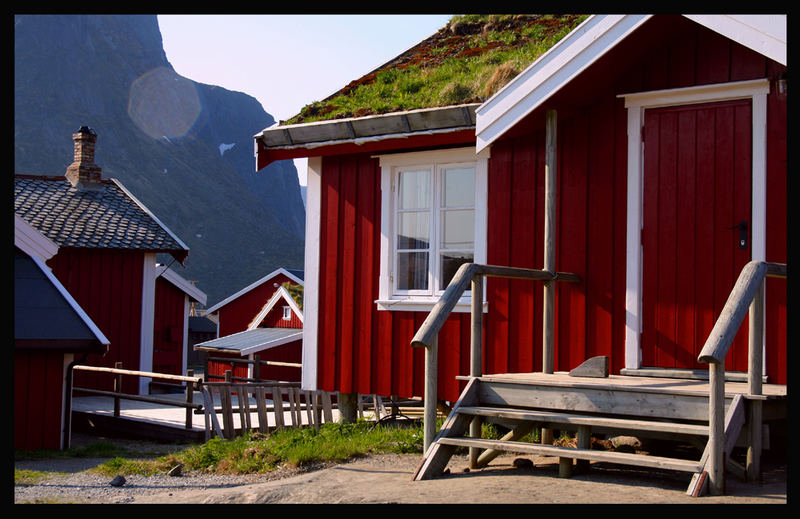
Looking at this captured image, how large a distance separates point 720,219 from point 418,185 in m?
3.48

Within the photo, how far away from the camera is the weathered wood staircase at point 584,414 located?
6270 mm

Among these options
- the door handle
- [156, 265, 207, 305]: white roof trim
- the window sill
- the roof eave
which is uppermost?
the roof eave

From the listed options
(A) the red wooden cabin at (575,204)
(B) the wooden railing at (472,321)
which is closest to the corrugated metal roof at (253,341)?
(A) the red wooden cabin at (575,204)

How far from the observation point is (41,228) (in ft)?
66.7

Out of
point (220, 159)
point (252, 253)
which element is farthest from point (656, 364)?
point (220, 159)

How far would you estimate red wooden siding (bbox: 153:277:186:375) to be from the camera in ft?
80.1

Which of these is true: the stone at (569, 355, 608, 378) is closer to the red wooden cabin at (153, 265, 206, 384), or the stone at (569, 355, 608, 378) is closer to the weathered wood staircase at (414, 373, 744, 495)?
the weathered wood staircase at (414, 373, 744, 495)

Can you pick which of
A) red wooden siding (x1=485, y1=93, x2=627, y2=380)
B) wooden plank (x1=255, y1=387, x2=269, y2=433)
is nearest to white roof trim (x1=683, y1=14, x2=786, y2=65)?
red wooden siding (x1=485, y1=93, x2=627, y2=380)

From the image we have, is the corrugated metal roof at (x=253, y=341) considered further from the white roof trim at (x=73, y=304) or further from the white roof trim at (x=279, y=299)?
the white roof trim at (x=73, y=304)

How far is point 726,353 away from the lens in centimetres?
611

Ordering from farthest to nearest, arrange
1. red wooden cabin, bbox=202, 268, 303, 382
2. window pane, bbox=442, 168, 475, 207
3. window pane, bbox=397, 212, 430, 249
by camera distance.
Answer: red wooden cabin, bbox=202, 268, 303, 382
window pane, bbox=397, 212, 430, 249
window pane, bbox=442, 168, 475, 207

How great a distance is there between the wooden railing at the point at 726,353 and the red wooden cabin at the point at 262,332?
19.8m

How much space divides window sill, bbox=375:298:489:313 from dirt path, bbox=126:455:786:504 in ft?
7.21

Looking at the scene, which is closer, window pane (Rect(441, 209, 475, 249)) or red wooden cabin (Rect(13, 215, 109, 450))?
window pane (Rect(441, 209, 475, 249))
